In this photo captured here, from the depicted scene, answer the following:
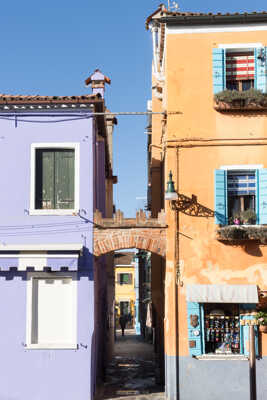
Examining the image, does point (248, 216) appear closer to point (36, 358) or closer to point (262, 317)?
point (262, 317)

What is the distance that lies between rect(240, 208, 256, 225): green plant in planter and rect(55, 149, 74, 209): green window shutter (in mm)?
4383

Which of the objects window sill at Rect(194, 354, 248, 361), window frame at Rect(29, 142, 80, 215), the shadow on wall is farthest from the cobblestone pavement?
window frame at Rect(29, 142, 80, 215)

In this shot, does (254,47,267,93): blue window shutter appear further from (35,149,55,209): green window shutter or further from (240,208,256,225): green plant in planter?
(35,149,55,209): green window shutter

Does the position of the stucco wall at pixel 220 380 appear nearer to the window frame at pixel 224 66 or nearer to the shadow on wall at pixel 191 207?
the shadow on wall at pixel 191 207

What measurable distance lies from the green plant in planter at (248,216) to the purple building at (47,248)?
385 centimetres

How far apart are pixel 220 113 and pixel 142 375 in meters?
8.46

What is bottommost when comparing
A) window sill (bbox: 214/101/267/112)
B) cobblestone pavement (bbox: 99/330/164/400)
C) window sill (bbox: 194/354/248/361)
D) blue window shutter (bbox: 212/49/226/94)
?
cobblestone pavement (bbox: 99/330/164/400)

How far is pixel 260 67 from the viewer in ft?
46.1

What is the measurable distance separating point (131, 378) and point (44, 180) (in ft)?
22.2

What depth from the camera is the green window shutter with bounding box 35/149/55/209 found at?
1430cm

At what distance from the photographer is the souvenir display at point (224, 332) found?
13.8 meters

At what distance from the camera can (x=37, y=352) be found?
1378 cm

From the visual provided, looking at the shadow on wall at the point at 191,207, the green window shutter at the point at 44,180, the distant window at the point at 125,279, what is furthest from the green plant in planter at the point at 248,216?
the distant window at the point at 125,279

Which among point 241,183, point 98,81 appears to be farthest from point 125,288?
point 241,183
